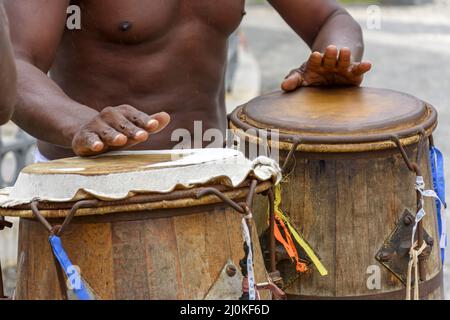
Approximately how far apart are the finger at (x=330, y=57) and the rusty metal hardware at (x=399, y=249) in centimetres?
58

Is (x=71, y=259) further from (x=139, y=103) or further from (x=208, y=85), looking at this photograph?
(x=208, y=85)

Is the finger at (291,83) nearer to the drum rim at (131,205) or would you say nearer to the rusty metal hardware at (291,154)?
the rusty metal hardware at (291,154)

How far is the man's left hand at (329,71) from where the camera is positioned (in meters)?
2.90

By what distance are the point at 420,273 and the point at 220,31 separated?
114 cm

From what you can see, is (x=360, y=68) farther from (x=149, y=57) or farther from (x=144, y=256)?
(x=144, y=256)

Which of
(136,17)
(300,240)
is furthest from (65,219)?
(136,17)

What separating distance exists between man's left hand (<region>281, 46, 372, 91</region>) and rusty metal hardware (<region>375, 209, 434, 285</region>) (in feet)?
1.76

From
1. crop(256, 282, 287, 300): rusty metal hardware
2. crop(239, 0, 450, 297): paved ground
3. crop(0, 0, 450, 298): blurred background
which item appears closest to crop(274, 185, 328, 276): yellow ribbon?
crop(256, 282, 287, 300): rusty metal hardware

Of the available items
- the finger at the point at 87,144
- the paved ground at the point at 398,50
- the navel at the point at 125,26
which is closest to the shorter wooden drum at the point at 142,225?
the finger at the point at 87,144

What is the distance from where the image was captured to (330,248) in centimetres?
256

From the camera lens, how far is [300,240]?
2568 millimetres

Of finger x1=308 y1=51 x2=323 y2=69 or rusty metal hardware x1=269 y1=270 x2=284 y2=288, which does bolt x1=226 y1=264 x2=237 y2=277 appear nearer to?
rusty metal hardware x1=269 y1=270 x2=284 y2=288

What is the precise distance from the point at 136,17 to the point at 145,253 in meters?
1.16
